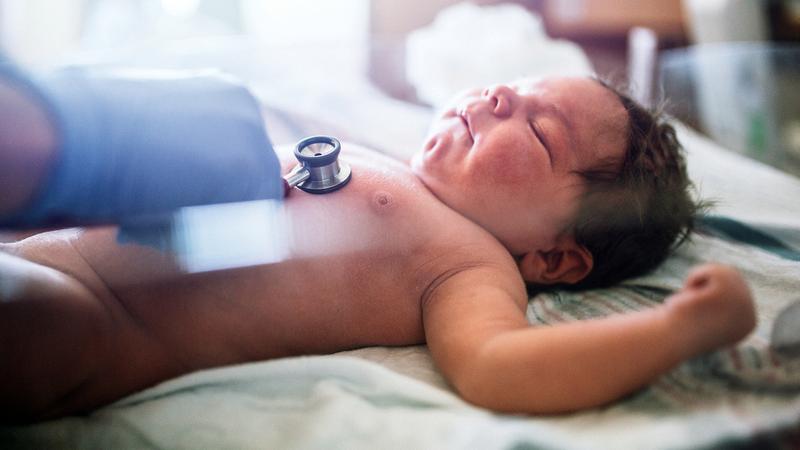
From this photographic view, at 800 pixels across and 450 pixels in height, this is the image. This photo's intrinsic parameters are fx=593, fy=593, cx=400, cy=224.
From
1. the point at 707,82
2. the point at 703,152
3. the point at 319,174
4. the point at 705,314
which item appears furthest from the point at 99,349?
the point at 707,82

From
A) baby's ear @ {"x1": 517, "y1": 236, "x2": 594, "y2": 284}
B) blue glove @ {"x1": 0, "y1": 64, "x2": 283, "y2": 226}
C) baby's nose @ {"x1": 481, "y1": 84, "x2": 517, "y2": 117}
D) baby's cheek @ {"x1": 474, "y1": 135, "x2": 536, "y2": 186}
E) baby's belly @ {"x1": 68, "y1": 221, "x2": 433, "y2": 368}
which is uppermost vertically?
blue glove @ {"x1": 0, "y1": 64, "x2": 283, "y2": 226}

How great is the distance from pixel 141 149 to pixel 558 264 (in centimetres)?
57

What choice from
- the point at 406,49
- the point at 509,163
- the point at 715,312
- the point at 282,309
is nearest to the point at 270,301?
the point at 282,309

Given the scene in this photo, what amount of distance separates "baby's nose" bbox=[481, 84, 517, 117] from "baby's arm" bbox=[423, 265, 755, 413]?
34cm

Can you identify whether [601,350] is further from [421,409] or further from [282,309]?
[282,309]

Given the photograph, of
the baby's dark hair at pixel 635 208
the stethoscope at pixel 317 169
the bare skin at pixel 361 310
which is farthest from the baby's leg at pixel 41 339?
the baby's dark hair at pixel 635 208

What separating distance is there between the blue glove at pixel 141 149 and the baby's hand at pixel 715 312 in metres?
0.44

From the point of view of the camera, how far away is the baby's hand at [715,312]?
0.55 meters

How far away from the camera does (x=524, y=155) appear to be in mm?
794

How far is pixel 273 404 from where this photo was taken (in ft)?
2.04

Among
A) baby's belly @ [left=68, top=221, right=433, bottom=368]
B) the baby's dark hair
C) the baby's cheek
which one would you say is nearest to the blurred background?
the baby's dark hair

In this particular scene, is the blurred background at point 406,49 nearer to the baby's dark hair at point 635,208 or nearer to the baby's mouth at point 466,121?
the baby's dark hair at point 635,208

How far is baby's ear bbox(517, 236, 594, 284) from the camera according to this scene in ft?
2.73

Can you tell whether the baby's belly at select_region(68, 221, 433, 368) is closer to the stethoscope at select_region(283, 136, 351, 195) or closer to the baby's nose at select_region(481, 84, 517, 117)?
the stethoscope at select_region(283, 136, 351, 195)
